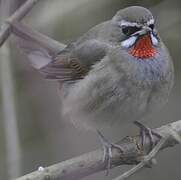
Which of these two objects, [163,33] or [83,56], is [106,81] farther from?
[163,33]

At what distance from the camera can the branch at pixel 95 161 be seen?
378cm

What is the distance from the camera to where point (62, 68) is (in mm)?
5012

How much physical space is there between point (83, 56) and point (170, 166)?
2.00m

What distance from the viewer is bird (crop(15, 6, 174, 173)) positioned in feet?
14.2

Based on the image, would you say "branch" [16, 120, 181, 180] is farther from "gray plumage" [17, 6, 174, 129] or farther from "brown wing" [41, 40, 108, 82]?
"brown wing" [41, 40, 108, 82]

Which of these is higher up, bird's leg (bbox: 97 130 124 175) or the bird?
the bird

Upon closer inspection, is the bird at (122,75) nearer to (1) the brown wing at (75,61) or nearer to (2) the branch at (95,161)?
(1) the brown wing at (75,61)

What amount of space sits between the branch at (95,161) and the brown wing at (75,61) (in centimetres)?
62

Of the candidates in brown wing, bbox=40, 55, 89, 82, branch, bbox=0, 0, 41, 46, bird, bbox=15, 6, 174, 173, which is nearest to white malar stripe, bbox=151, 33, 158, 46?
bird, bbox=15, 6, 174, 173

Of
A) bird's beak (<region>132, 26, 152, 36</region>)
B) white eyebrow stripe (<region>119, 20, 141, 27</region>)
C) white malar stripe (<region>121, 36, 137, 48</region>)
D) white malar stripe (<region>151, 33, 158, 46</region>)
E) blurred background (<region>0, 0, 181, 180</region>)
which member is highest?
white eyebrow stripe (<region>119, 20, 141, 27</region>)

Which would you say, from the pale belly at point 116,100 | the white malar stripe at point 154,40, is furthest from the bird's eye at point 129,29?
the pale belly at point 116,100

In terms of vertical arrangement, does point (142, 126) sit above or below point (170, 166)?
above

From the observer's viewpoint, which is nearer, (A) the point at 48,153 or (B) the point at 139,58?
(B) the point at 139,58

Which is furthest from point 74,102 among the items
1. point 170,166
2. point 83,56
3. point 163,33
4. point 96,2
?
point 170,166
